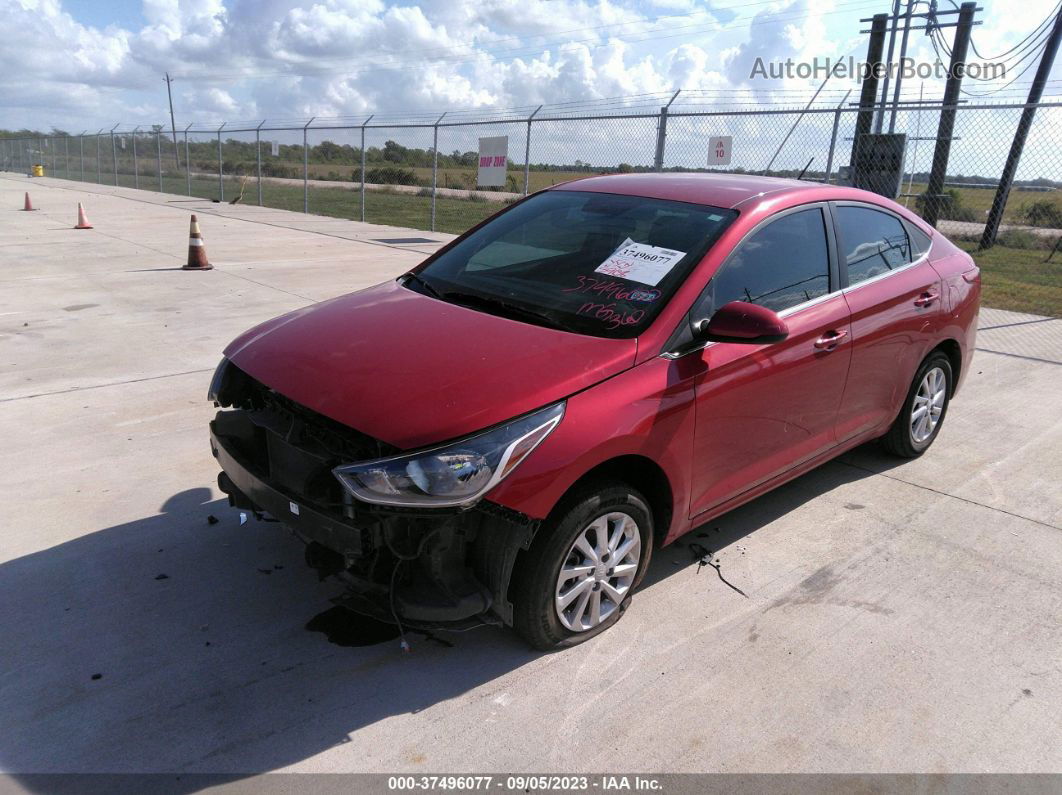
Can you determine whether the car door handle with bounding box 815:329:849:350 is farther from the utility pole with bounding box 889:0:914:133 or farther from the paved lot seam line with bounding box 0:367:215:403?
the utility pole with bounding box 889:0:914:133

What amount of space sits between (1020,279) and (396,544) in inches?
564

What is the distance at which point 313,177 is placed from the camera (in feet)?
157

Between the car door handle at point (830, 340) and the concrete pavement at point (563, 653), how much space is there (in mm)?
967

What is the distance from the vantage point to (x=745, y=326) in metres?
3.07

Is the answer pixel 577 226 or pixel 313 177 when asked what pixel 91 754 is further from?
pixel 313 177

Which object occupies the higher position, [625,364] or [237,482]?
[625,364]

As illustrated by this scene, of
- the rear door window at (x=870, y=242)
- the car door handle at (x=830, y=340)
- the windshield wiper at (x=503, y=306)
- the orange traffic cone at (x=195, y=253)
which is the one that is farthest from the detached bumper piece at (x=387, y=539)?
the orange traffic cone at (x=195, y=253)

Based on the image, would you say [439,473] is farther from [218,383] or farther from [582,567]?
[218,383]

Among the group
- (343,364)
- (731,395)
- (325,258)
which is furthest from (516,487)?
(325,258)

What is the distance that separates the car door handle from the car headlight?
5.81 feet

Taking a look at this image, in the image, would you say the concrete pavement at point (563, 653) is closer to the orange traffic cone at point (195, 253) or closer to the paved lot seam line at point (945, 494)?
the paved lot seam line at point (945, 494)

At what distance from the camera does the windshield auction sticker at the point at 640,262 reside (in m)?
3.35

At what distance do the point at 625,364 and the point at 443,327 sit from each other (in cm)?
78

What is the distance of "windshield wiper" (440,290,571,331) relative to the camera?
3.27 m
